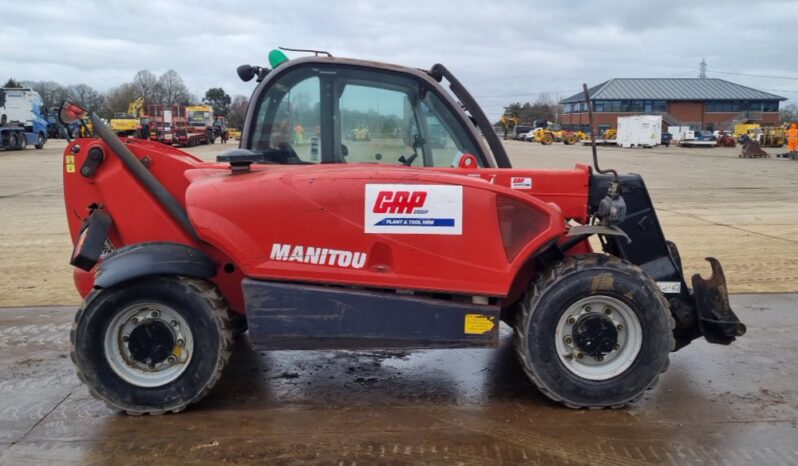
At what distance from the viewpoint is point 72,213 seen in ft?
15.3

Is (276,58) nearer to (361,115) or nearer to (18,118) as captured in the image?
(361,115)

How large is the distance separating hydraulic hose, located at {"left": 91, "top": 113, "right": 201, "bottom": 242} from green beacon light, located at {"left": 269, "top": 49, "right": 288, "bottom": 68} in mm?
1328

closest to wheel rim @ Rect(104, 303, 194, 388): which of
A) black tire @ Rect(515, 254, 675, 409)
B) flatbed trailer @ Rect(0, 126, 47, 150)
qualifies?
black tire @ Rect(515, 254, 675, 409)

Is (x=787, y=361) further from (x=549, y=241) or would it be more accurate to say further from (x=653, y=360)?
(x=549, y=241)

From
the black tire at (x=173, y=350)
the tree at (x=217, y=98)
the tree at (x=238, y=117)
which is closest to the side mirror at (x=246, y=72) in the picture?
the tree at (x=238, y=117)

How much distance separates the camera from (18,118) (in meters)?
41.8

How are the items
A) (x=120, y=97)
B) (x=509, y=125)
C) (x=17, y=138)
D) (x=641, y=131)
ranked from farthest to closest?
(x=509, y=125), (x=120, y=97), (x=641, y=131), (x=17, y=138)

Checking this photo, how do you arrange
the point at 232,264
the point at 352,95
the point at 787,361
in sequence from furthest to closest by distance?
the point at 787,361
the point at 352,95
the point at 232,264

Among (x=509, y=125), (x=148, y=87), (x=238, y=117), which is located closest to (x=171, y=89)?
(x=148, y=87)

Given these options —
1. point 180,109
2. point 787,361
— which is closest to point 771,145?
point 180,109

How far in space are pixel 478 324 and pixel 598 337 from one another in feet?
2.35

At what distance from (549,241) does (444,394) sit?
1219 mm

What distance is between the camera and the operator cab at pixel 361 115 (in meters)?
4.89

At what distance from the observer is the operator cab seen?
4.89m
